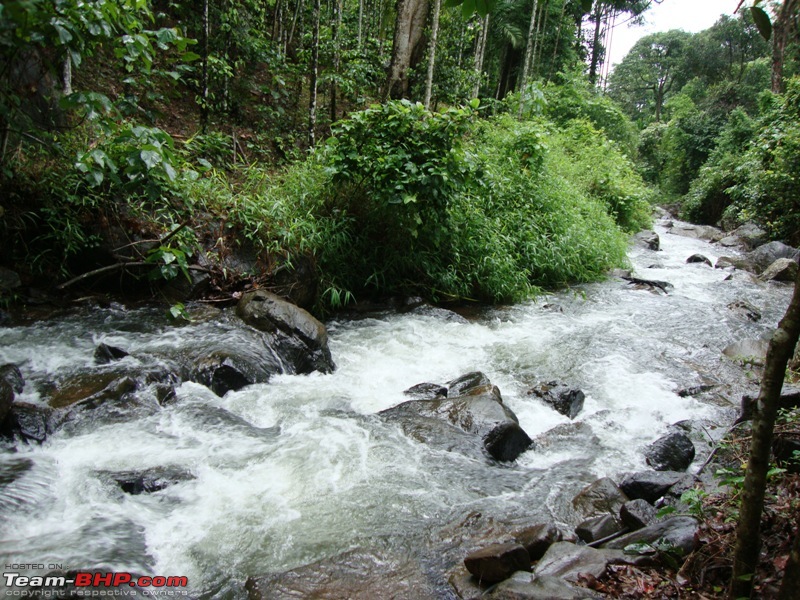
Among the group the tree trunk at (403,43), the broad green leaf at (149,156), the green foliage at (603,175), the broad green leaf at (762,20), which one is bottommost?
the broad green leaf at (149,156)

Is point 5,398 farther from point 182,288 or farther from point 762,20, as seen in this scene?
point 762,20

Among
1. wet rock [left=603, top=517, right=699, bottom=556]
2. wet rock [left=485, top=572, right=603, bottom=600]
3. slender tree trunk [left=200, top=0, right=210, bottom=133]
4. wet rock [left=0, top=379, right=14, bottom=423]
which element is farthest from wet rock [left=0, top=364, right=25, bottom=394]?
slender tree trunk [left=200, top=0, right=210, bottom=133]

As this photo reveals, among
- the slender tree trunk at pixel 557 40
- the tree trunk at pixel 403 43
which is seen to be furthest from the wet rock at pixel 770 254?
the slender tree trunk at pixel 557 40

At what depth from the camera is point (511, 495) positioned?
3.79m

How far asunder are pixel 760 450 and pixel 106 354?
5.06 m

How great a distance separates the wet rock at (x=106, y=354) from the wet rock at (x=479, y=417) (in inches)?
102

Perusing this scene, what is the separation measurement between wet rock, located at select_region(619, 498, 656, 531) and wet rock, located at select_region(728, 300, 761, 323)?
632 cm

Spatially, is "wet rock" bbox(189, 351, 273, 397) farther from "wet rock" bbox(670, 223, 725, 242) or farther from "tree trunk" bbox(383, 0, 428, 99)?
"wet rock" bbox(670, 223, 725, 242)

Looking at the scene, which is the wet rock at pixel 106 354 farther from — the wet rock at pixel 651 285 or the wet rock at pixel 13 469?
the wet rock at pixel 651 285

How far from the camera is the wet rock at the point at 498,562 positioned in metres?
2.76

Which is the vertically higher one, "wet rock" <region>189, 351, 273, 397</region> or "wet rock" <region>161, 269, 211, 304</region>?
"wet rock" <region>161, 269, 211, 304</region>

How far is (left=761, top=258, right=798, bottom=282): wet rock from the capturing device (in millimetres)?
10786

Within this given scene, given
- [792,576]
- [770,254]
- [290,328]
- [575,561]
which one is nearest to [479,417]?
[575,561]

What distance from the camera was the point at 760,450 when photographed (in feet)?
6.48
